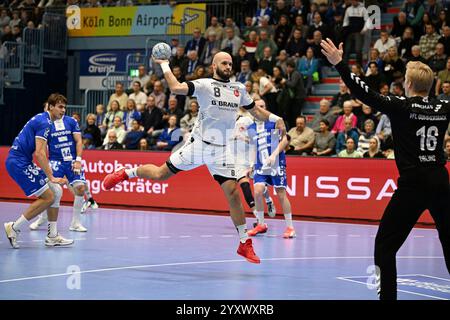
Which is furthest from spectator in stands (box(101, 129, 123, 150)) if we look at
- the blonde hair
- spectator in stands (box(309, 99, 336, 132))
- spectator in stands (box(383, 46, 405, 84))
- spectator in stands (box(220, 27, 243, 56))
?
the blonde hair

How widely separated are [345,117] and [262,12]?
669 centimetres

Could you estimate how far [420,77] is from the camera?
7324mm

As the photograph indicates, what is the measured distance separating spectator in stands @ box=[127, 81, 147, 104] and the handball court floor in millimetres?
8324

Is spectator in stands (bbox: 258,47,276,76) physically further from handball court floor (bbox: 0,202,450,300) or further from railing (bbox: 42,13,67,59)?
railing (bbox: 42,13,67,59)

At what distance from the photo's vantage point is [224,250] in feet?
41.4

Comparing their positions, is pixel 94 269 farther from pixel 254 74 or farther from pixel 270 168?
pixel 254 74

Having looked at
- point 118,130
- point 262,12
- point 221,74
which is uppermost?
point 262,12

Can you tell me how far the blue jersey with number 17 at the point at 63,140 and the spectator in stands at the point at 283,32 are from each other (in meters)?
10.6

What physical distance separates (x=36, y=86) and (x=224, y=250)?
1933 centimetres

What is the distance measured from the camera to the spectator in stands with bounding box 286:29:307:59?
23.0 metres

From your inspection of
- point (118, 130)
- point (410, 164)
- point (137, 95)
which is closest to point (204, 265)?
point (410, 164)

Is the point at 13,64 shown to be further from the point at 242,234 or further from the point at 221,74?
the point at 242,234

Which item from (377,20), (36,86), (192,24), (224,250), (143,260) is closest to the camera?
(143,260)

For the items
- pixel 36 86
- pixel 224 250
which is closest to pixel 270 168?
pixel 224 250
